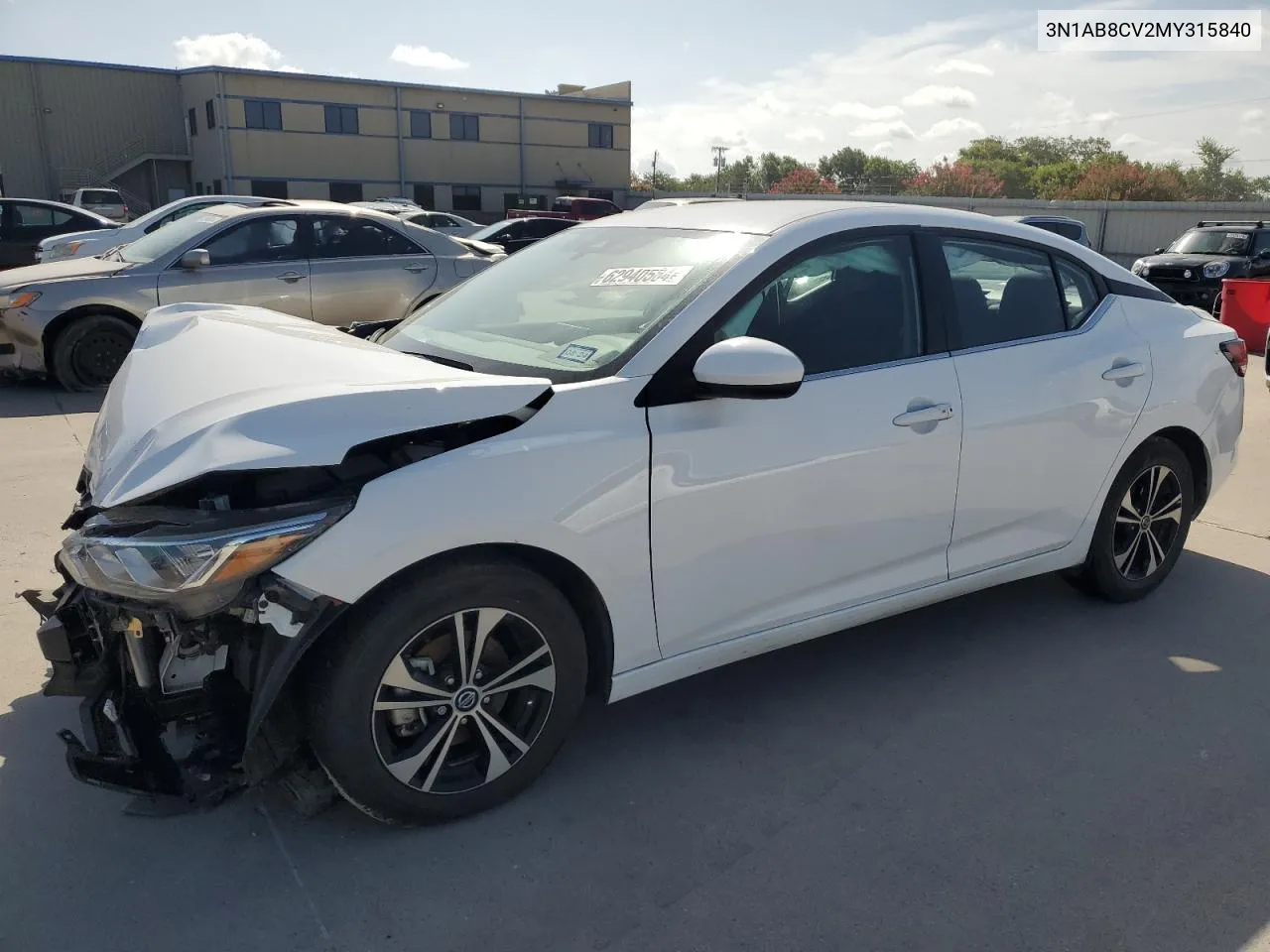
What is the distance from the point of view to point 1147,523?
4.24m

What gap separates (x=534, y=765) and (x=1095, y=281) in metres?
3.05

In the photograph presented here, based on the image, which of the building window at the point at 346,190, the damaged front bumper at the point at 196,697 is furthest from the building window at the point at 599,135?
the damaged front bumper at the point at 196,697

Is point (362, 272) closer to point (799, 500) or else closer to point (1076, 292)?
point (1076, 292)

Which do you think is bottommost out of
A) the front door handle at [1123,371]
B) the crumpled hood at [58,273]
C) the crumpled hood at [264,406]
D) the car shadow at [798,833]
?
the car shadow at [798,833]

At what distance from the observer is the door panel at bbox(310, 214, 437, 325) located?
8.80 metres

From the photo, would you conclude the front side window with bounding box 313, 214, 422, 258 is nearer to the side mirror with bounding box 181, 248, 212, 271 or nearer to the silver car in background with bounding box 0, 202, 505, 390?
the silver car in background with bounding box 0, 202, 505, 390

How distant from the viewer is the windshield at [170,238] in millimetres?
8586

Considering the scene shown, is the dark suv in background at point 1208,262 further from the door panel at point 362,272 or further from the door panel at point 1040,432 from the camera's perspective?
the door panel at point 1040,432

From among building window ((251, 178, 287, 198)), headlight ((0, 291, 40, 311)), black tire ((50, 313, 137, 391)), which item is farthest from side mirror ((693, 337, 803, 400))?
building window ((251, 178, 287, 198))

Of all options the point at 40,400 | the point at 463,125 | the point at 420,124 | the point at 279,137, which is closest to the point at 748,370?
the point at 40,400

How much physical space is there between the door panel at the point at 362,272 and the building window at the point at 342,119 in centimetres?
→ 3968

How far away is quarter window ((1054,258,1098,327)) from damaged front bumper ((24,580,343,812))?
3.12 m

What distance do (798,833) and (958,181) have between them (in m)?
63.7

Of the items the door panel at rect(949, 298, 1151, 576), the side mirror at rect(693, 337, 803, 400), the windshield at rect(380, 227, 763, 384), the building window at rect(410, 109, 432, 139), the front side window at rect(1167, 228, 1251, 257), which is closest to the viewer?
the side mirror at rect(693, 337, 803, 400)
